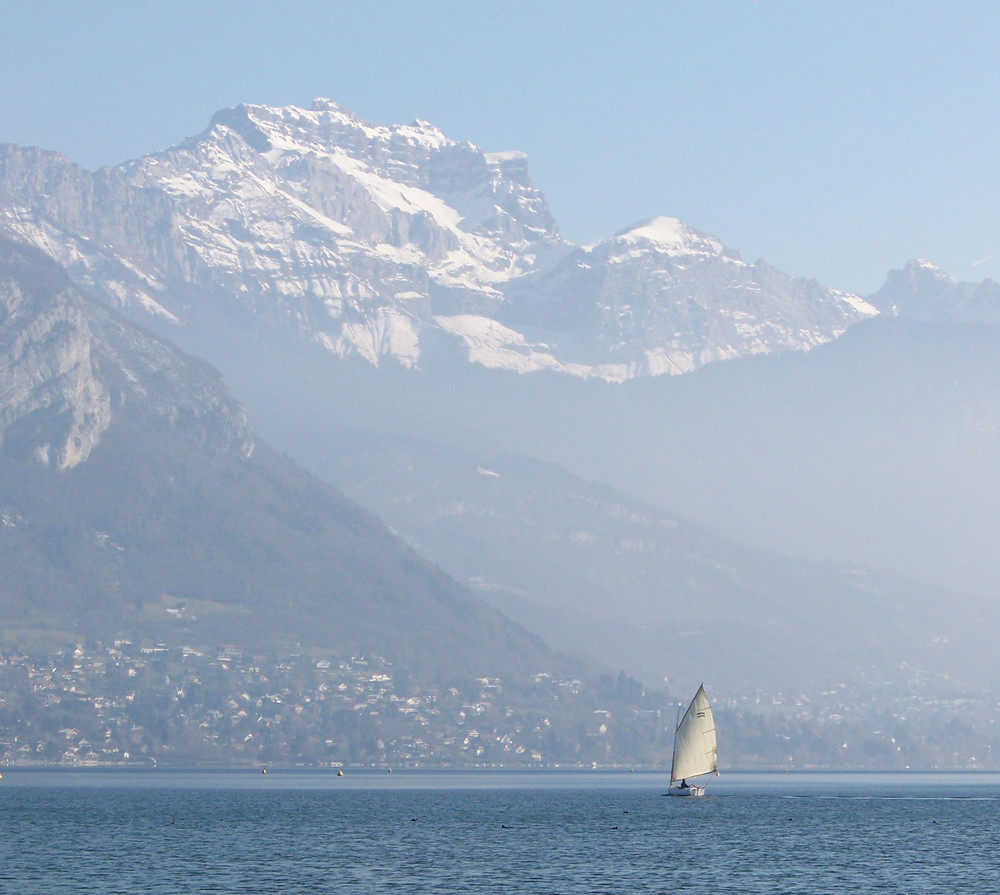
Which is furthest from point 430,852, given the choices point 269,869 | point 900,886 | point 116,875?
point 900,886

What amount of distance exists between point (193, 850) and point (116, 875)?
88.0ft

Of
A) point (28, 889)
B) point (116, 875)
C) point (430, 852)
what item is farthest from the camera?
point (430, 852)

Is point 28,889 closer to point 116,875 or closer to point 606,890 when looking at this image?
point 116,875

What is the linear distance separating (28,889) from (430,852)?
158 ft

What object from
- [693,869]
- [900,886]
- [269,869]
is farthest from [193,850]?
[900,886]

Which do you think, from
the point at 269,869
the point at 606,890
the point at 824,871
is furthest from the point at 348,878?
the point at 824,871

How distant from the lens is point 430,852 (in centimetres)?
19762

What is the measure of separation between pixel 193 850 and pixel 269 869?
73.0 ft

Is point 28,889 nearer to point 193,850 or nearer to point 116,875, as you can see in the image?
point 116,875

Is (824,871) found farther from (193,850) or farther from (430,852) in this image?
(193,850)

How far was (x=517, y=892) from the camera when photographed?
16175cm

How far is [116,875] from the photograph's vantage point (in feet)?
567

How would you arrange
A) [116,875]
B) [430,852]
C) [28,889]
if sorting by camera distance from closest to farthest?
1. [28,889]
2. [116,875]
3. [430,852]

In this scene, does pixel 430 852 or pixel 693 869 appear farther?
pixel 430 852
